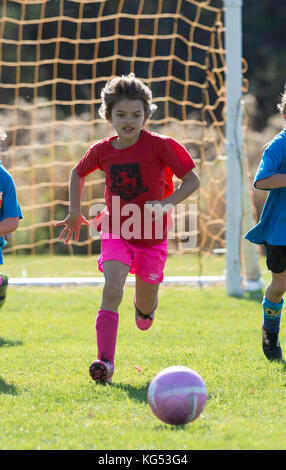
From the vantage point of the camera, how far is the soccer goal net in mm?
9758

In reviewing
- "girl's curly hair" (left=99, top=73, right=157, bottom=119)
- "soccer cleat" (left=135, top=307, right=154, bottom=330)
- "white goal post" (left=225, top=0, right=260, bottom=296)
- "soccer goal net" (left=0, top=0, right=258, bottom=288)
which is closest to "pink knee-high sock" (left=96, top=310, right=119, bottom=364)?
"soccer cleat" (left=135, top=307, right=154, bottom=330)

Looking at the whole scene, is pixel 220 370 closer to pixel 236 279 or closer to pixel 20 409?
pixel 20 409

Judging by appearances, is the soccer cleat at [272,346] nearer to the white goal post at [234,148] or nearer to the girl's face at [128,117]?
the girl's face at [128,117]

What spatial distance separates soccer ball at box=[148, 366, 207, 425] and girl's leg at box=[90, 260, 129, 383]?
69 centimetres

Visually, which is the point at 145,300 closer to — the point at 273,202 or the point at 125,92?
the point at 273,202

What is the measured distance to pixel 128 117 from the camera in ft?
12.3

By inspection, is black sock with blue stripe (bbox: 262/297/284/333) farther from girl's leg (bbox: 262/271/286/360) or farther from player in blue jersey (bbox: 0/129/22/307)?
player in blue jersey (bbox: 0/129/22/307)

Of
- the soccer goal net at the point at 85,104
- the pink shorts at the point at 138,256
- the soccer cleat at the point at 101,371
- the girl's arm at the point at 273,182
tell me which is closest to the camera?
the soccer cleat at the point at 101,371

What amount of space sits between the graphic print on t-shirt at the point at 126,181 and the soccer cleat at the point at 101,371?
90 cm

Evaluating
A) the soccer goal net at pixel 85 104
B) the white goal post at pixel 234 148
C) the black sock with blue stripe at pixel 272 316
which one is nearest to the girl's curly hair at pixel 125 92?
the black sock with blue stripe at pixel 272 316

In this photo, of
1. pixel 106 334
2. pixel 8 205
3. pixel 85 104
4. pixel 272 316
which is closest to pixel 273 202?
pixel 272 316

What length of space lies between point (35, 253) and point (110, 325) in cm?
876

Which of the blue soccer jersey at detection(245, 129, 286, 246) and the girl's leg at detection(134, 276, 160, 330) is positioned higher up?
the blue soccer jersey at detection(245, 129, 286, 246)

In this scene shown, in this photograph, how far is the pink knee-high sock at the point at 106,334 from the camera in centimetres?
358
